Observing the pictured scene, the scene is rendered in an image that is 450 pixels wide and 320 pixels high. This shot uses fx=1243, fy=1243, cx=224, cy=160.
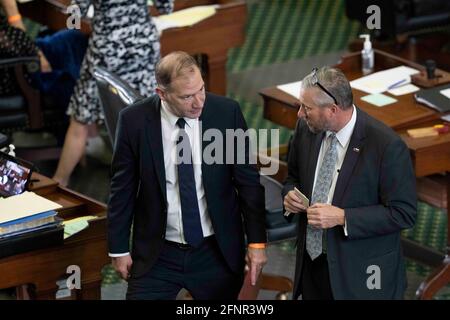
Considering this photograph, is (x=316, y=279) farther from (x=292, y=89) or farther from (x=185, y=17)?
(x=185, y=17)

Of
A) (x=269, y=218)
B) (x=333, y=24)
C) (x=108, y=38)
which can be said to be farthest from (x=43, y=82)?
(x=333, y=24)

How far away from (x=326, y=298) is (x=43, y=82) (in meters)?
3.18

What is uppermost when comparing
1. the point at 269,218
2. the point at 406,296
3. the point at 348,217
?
the point at 348,217

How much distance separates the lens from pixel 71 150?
7.49 m

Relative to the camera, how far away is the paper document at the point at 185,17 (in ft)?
26.2

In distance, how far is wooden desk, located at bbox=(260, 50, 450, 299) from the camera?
19.2 feet

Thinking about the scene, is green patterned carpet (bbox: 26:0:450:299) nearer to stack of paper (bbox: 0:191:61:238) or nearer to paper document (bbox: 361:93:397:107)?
paper document (bbox: 361:93:397:107)

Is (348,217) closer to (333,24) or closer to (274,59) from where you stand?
(274,59)

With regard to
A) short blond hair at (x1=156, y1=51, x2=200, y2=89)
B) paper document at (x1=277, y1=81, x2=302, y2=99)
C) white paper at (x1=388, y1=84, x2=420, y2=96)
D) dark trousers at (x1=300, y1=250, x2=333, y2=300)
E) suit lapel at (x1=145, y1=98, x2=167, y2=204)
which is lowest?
dark trousers at (x1=300, y1=250, x2=333, y2=300)

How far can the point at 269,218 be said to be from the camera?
5.92m

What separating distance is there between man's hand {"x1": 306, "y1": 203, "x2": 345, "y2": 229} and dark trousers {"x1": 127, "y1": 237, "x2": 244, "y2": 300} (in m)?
0.48

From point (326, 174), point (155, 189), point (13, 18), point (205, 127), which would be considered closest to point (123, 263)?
point (155, 189)

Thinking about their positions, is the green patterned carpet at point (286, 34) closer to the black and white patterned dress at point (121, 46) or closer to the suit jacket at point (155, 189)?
the black and white patterned dress at point (121, 46)

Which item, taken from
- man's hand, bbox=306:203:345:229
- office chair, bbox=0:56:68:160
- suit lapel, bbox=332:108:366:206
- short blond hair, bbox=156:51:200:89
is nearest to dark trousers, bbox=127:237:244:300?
man's hand, bbox=306:203:345:229
